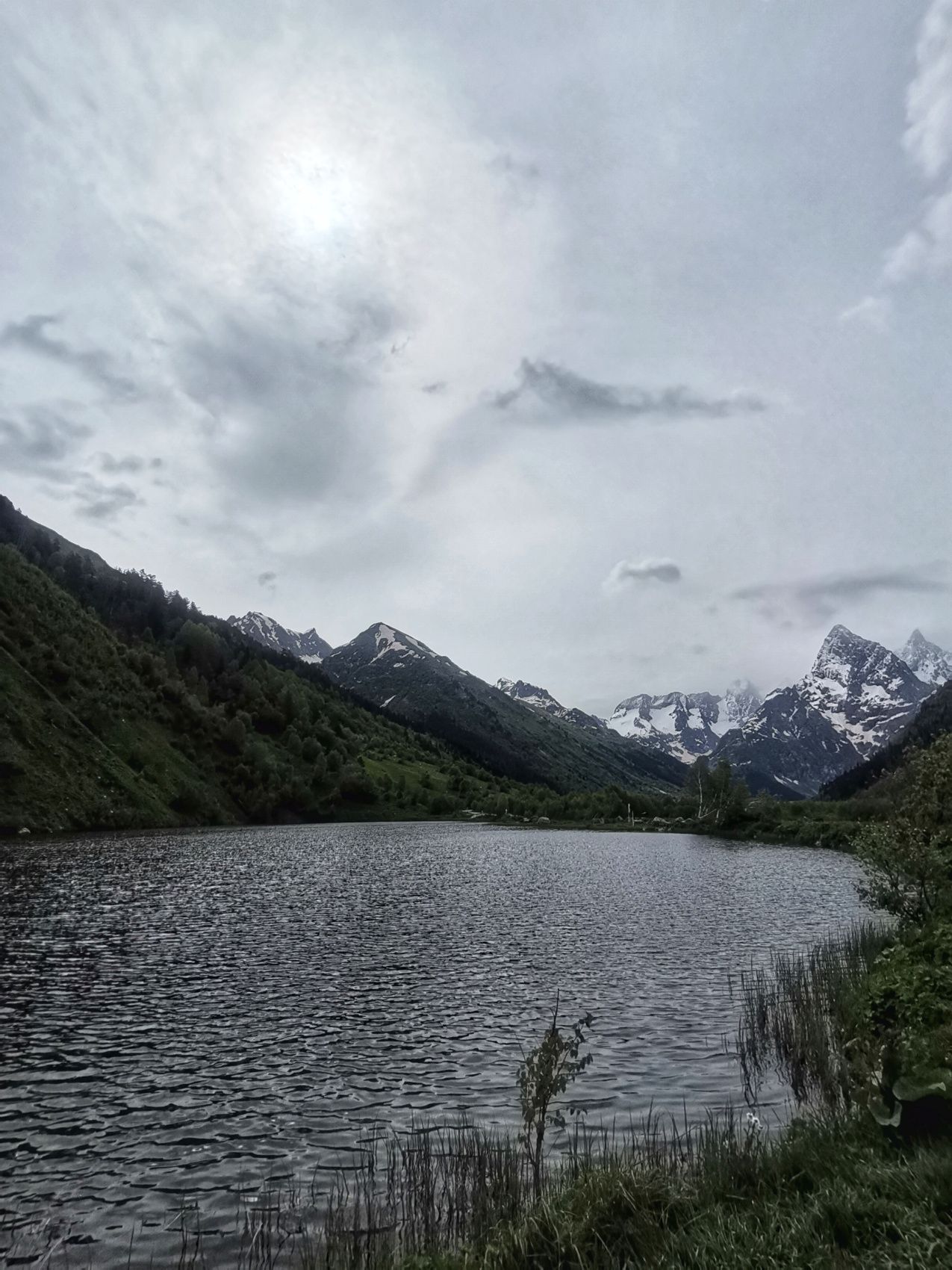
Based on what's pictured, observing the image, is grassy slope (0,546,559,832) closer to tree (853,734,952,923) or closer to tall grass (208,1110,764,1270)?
tree (853,734,952,923)

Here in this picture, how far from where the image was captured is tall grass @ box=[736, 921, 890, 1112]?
22.5 metres

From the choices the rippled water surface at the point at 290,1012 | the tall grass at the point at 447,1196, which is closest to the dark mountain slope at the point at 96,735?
the rippled water surface at the point at 290,1012

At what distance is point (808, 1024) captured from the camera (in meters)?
25.9

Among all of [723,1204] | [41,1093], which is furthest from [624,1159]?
[41,1093]

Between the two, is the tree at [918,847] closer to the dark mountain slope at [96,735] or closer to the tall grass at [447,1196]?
the tall grass at [447,1196]

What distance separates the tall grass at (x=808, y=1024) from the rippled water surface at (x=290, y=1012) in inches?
46.5

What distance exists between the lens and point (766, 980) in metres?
35.4

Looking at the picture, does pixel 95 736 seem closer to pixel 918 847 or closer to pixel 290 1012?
pixel 290 1012

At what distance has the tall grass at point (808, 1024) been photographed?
22.5 metres

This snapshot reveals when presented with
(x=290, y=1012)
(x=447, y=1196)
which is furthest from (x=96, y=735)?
(x=447, y=1196)

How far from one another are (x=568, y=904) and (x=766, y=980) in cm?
2896

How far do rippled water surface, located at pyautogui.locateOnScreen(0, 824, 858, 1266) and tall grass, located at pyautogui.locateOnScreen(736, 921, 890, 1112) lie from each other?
1.18 m

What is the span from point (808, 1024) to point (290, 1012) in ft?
63.1

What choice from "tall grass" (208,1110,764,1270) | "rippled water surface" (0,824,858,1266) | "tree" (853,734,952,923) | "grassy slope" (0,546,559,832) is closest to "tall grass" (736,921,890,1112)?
"rippled water surface" (0,824,858,1266)
